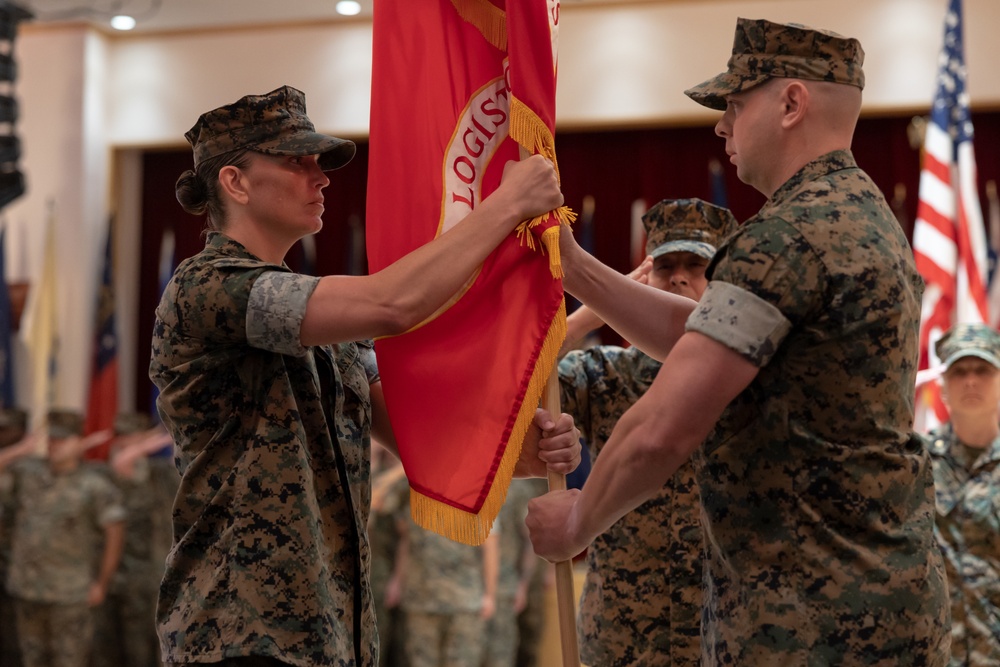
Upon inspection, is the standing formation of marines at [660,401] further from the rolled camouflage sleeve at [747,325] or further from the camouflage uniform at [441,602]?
the camouflage uniform at [441,602]

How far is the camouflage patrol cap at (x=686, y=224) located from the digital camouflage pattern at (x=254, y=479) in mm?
1261

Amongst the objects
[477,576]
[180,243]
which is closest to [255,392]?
[477,576]

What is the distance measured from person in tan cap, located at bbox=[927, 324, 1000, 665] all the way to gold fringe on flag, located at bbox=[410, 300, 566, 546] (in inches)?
75.3

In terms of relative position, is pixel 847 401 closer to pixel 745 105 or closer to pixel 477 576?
pixel 745 105

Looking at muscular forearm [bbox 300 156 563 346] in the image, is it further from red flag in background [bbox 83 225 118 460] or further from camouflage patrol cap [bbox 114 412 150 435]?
red flag in background [bbox 83 225 118 460]

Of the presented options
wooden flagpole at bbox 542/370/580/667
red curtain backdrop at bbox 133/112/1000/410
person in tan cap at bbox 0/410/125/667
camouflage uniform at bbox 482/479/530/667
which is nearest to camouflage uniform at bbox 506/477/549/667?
camouflage uniform at bbox 482/479/530/667

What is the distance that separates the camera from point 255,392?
1.96 m

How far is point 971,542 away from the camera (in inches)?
139

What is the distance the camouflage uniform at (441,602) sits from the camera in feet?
21.0

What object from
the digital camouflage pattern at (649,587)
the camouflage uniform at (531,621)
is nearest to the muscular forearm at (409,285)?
the digital camouflage pattern at (649,587)

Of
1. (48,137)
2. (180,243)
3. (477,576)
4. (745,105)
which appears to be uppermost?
(745,105)

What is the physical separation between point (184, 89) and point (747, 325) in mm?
7900

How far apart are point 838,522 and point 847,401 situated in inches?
7.2

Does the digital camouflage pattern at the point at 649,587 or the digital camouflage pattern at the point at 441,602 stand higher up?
the digital camouflage pattern at the point at 649,587
